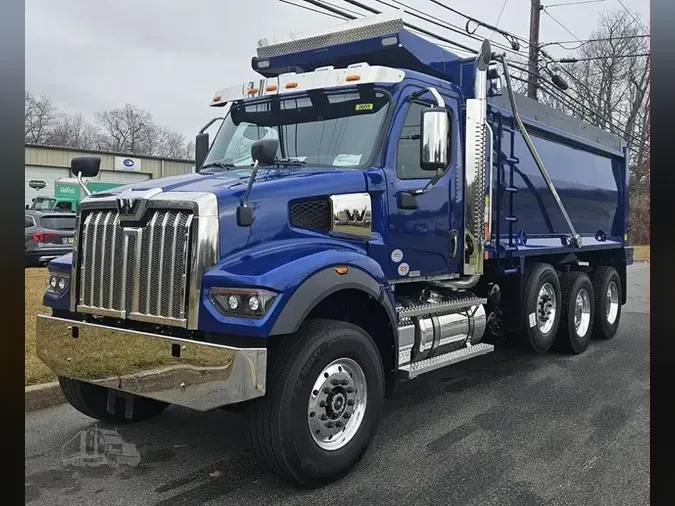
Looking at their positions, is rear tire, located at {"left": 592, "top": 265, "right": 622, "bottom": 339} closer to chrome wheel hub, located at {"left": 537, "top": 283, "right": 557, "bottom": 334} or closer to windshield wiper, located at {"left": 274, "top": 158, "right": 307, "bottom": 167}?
chrome wheel hub, located at {"left": 537, "top": 283, "right": 557, "bottom": 334}

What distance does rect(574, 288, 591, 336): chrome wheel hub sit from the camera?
8094 mm

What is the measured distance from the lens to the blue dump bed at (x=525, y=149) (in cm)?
523

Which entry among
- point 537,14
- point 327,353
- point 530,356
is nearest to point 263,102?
point 327,353

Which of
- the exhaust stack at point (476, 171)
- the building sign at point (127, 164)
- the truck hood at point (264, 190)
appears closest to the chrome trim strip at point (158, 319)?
the truck hood at point (264, 190)

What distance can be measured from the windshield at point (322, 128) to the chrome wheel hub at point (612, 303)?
19.7 feet

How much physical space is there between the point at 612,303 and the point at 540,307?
9.33 feet

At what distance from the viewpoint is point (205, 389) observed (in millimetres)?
3291

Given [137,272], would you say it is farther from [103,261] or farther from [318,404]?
[318,404]

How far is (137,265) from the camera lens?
11.9 feet

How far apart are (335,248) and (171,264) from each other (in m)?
1.15
